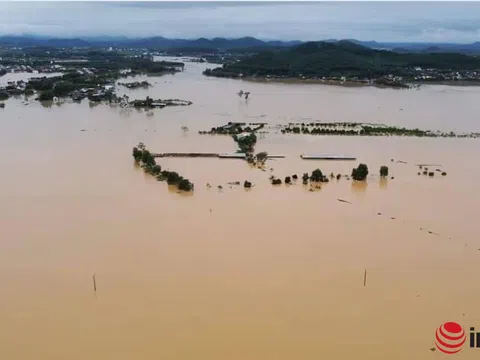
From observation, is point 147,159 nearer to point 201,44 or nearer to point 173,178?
point 173,178

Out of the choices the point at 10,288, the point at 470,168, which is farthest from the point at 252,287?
the point at 470,168

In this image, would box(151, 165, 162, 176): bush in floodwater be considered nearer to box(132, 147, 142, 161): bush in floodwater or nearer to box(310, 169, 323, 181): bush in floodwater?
box(132, 147, 142, 161): bush in floodwater

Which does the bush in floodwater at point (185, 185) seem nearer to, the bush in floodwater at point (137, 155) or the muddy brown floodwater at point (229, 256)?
the muddy brown floodwater at point (229, 256)

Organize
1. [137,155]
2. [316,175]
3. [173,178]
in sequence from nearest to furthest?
[173,178] → [316,175] → [137,155]

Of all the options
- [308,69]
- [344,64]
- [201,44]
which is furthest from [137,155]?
[201,44]

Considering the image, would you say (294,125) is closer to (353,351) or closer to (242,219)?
(242,219)
